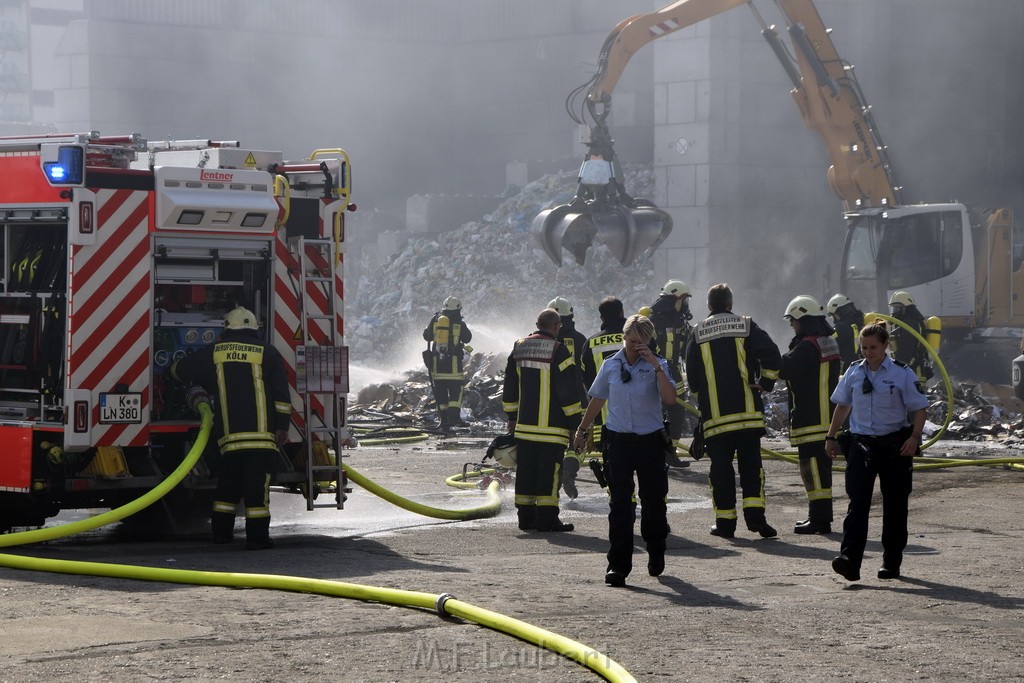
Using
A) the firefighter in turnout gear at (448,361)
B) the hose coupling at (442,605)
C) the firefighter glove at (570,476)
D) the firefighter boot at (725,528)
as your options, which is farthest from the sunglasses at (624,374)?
the firefighter in turnout gear at (448,361)

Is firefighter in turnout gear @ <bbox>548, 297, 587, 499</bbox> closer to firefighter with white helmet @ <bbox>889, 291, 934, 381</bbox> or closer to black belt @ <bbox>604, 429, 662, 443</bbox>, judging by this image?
black belt @ <bbox>604, 429, 662, 443</bbox>

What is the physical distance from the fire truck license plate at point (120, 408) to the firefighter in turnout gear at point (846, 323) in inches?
293

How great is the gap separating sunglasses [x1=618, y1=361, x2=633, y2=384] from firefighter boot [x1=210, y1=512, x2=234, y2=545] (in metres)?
2.86

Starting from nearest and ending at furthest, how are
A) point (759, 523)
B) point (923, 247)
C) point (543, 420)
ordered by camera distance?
point (759, 523)
point (543, 420)
point (923, 247)

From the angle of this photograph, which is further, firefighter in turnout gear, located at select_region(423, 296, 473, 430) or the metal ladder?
firefighter in turnout gear, located at select_region(423, 296, 473, 430)

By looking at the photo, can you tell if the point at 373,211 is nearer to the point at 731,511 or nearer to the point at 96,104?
the point at 96,104

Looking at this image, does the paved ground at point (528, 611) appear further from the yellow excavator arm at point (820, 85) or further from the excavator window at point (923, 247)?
the yellow excavator arm at point (820, 85)

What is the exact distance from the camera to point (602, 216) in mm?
21859

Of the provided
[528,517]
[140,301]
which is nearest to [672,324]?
[528,517]

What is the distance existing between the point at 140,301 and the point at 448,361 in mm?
9920

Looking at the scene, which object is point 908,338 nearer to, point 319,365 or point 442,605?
point 319,365

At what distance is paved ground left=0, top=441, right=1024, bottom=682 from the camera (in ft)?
Result: 19.9

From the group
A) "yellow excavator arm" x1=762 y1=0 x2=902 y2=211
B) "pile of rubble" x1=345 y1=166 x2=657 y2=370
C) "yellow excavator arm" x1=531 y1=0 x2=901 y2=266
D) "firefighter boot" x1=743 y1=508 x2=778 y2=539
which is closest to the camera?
"firefighter boot" x1=743 y1=508 x2=778 y2=539

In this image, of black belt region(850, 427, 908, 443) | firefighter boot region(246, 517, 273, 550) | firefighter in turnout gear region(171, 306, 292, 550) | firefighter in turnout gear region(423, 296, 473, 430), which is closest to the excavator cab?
firefighter in turnout gear region(423, 296, 473, 430)
